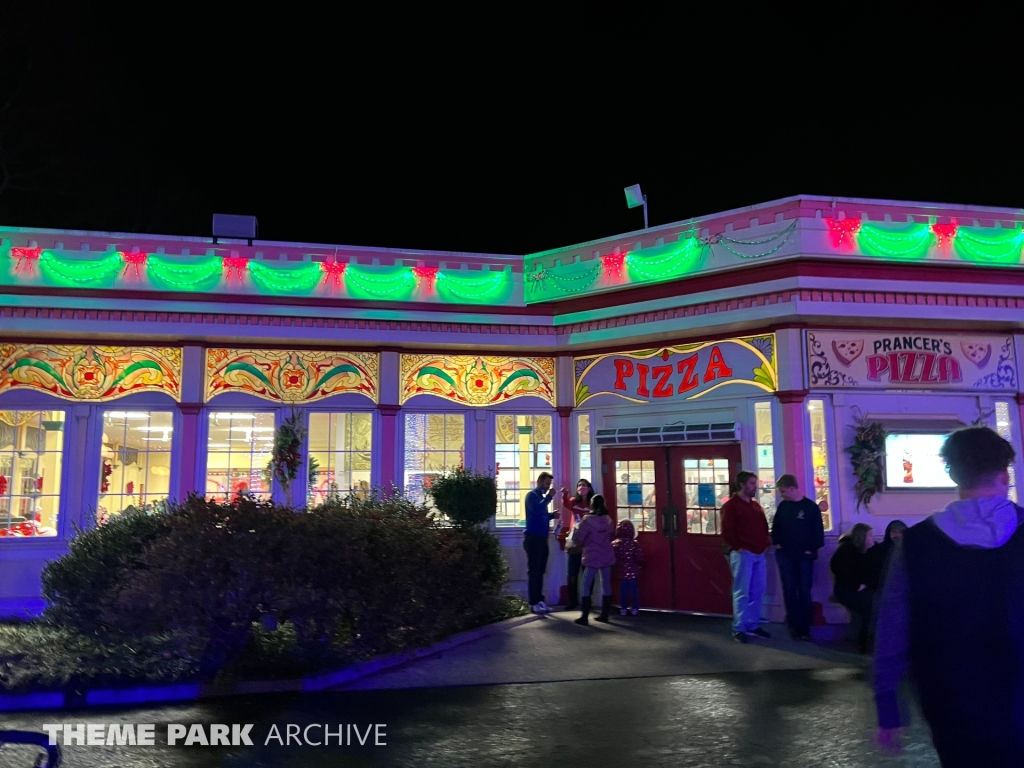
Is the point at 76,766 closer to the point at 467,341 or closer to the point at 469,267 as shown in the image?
the point at 467,341

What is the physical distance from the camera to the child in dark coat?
984 cm

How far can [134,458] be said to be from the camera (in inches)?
428

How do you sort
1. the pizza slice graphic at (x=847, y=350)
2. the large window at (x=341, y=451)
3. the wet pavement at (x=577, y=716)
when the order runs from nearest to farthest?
1. the wet pavement at (x=577, y=716)
2. the pizza slice graphic at (x=847, y=350)
3. the large window at (x=341, y=451)

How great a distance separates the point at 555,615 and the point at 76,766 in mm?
6183

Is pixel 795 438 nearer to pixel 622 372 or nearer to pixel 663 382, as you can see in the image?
pixel 663 382

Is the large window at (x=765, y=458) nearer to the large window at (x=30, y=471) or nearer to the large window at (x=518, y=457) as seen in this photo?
the large window at (x=518, y=457)

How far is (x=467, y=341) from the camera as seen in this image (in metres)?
11.4

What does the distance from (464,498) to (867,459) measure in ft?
15.9

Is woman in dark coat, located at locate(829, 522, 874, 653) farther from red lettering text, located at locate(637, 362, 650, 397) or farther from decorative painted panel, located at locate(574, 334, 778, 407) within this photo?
red lettering text, located at locate(637, 362, 650, 397)

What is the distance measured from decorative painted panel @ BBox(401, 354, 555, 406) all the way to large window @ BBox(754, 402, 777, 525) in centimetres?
311

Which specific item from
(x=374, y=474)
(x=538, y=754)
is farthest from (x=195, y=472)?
(x=538, y=754)

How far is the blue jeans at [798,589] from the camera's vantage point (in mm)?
8516

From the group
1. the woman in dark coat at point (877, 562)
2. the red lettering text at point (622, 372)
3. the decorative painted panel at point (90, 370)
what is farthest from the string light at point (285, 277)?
the woman in dark coat at point (877, 562)

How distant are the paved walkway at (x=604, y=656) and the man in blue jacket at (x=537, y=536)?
1021mm
